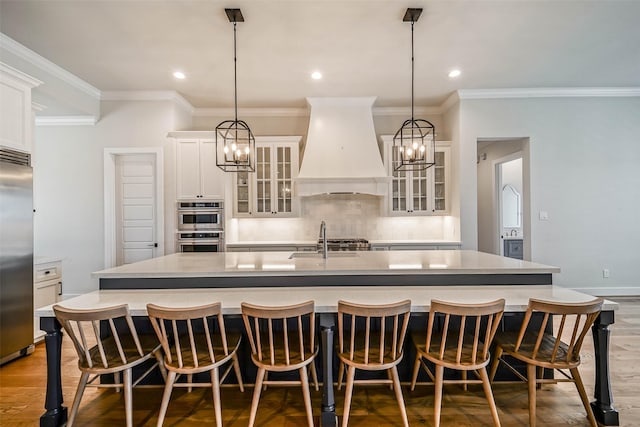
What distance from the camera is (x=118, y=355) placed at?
2.06 metres

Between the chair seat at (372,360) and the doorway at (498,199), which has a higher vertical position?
the doorway at (498,199)

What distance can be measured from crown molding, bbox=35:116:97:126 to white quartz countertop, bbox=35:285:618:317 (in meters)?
3.32

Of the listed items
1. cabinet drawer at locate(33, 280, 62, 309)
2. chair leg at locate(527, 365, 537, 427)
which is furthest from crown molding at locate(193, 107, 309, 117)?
chair leg at locate(527, 365, 537, 427)

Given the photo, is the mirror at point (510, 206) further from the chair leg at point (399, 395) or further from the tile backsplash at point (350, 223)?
the chair leg at point (399, 395)

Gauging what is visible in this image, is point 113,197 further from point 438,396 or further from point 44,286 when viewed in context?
point 438,396

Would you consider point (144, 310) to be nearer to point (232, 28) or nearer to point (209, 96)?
point (232, 28)

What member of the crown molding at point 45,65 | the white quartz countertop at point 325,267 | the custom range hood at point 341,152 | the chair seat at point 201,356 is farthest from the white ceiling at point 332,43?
the chair seat at point 201,356

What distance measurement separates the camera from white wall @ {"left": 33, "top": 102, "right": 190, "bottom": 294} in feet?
15.6

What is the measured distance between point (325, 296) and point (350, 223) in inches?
131

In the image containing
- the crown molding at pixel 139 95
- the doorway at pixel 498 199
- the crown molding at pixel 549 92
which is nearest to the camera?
the crown molding at pixel 139 95

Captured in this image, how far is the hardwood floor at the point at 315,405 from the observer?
214 centimetres

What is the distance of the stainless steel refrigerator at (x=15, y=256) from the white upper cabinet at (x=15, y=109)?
11 centimetres

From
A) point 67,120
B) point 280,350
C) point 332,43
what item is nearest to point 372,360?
point 280,350

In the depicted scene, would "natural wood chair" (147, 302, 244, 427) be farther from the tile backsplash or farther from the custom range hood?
the tile backsplash
